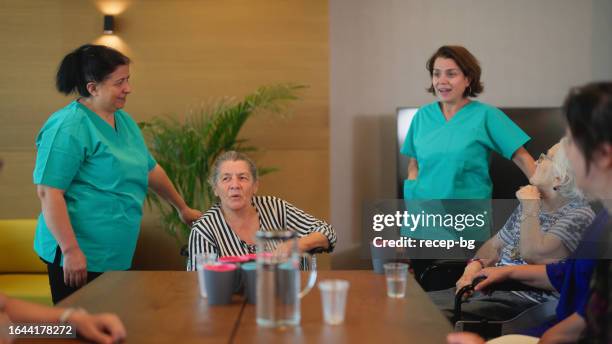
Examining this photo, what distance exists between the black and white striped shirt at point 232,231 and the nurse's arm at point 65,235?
1.30 feet

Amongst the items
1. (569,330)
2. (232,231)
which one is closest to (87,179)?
(232,231)

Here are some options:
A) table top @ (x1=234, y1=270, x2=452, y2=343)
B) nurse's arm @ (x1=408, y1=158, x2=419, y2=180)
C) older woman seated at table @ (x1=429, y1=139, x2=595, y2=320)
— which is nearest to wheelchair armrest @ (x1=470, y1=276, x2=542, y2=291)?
older woman seated at table @ (x1=429, y1=139, x2=595, y2=320)

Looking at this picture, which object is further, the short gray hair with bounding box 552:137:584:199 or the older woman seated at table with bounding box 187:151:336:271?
the older woman seated at table with bounding box 187:151:336:271

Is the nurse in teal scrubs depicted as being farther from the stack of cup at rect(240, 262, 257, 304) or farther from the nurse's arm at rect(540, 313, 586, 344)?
the stack of cup at rect(240, 262, 257, 304)

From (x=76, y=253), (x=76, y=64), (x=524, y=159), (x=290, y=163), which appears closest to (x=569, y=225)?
(x=524, y=159)

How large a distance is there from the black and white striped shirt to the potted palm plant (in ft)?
4.91

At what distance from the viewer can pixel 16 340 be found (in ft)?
5.24

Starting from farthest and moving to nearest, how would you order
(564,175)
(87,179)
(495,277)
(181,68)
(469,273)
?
(181,68) < (469,273) < (87,179) < (495,277) < (564,175)

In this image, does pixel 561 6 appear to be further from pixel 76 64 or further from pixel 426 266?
pixel 76 64

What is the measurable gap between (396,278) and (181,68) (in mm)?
2948

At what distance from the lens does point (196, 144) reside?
13.9ft

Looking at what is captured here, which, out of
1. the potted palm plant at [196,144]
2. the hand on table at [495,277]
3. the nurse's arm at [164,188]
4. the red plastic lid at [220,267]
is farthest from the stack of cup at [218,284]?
the potted palm plant at [196,144]

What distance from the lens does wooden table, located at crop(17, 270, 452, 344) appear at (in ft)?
5.27

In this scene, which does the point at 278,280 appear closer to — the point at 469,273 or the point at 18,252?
the point at 469,273
